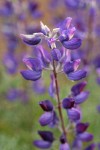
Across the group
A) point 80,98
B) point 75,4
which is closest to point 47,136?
point 80,98

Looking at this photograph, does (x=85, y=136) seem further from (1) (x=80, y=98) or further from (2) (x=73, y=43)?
(2) (x=73, y=43)

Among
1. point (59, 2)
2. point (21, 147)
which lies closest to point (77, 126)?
point (21, 147)

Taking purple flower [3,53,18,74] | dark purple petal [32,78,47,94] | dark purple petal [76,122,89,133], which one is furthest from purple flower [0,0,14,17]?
dark purple petal [76,122,89,133]

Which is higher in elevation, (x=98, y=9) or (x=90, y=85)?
(x=98, y=9)

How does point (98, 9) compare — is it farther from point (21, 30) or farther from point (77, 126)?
point (77, 126)

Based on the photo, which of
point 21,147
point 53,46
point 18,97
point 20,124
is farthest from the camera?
point 18,97

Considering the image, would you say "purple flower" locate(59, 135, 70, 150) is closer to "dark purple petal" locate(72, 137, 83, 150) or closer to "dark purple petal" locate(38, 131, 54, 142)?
"dark purple petal" locate(38, 131, 54, 142)
